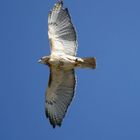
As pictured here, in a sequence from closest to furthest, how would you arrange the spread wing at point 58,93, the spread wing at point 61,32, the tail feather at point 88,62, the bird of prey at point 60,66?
the tail feather at point 88,62 → the bird of prey at point 60,66 → the spread wing at point 58,93 → the spread wing at point 61,32

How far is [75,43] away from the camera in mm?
14602

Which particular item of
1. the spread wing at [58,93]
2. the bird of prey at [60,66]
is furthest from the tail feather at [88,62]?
the spread wing at [58,93]

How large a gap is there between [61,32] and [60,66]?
46.6 inches

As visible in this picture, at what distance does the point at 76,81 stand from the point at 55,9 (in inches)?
88.2

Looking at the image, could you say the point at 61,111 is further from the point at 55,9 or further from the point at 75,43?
the point at 55,9

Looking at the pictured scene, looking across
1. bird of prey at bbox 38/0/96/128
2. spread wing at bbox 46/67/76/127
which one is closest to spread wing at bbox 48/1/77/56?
bird of prey at bbox 38/0/96/128

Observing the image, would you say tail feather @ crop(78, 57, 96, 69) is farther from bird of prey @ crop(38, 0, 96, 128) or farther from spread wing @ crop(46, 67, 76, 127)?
spread wing @ crop(46, 67, 76, 127)

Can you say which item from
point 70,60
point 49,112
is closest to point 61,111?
point 49,112

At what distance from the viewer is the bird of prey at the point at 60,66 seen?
47.0ft

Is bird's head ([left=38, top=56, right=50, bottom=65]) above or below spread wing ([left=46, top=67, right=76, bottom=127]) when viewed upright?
above

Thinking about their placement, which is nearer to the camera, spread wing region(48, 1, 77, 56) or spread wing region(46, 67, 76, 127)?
spread wing region(46, 67, 76, 127)

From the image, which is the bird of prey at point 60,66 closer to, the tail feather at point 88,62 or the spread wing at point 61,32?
the spread wing at point 61,32

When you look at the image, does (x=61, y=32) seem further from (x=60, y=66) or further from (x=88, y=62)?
(x=88, y=62)

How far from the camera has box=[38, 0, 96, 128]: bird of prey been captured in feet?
47.0
